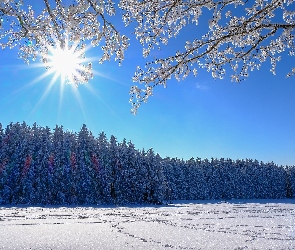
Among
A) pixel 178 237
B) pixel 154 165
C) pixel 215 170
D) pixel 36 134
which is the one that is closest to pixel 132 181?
pixel 154 165

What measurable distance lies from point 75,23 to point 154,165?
1576 inches

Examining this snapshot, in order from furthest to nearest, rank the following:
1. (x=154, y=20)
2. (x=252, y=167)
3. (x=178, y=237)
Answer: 1. (x=252, y=167)
2. (x=178, y=237)
3. (x=154, y=20)

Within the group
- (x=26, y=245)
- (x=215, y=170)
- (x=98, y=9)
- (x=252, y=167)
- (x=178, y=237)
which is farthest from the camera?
(x=252, y=167)

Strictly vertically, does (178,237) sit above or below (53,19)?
below

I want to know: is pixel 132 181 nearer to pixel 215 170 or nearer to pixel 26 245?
pixel 215 170

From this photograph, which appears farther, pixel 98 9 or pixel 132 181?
pixel 132 181

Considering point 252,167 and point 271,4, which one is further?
point 252,167

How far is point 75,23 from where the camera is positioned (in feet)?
13.9

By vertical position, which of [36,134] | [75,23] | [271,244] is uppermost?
[36,134]

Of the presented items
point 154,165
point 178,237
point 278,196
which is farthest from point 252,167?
point 178,237

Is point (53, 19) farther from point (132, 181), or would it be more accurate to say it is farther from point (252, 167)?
point (252, 167)

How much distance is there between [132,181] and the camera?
4362 centimetres

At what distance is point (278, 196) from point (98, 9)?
82695 mm

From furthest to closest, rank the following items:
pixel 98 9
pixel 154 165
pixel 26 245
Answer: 1. pixel 154 165
2. pixel 26 245
3. pixel 98 9
